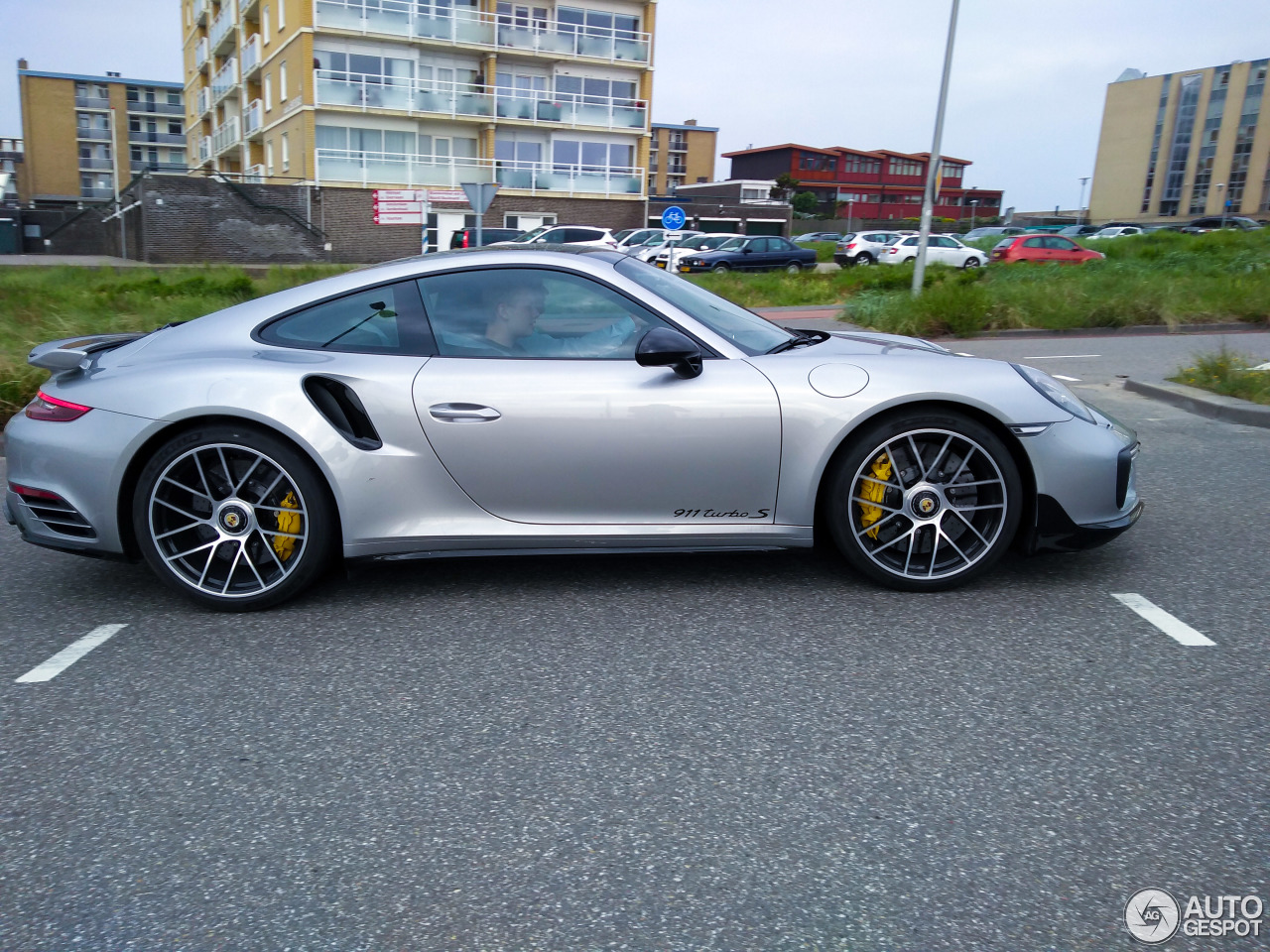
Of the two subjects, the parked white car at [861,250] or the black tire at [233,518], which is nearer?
the black tire at [233,518]

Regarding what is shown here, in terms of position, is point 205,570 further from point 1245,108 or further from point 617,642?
point 1245,108

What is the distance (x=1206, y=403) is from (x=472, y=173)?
3922 cm

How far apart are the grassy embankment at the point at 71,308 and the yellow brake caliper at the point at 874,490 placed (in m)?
5.08

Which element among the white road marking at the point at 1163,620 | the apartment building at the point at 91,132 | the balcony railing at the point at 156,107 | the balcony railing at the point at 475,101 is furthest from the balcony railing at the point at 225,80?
the white road marking at the point at 1163,620

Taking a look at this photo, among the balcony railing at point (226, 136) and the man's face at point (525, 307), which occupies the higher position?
the balcony railing at point (226, 136)

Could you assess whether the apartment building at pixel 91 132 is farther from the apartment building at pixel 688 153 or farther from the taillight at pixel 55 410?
the taillight at pixel 55 410

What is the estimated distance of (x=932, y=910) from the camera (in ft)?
7.22

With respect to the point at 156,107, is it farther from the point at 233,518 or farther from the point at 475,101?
the point at 233,518

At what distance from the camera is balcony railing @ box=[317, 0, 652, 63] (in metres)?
40.3

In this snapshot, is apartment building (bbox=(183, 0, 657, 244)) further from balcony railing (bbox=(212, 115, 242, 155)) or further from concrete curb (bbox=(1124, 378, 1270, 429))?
concrete curb (bbox=(1124, 378, 1270, 429))

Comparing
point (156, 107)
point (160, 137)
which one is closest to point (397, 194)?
point (160, 137)

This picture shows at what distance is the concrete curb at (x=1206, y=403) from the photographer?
7.84m

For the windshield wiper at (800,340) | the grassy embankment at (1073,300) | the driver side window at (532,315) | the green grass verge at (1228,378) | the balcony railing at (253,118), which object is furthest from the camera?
the balcony railing at (253,118)

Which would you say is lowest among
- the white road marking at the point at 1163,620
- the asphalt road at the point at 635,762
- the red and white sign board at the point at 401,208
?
the asphalt road at the point at 635,762
